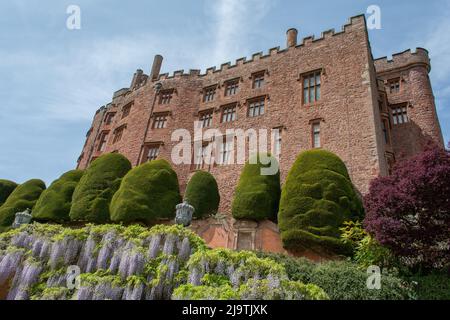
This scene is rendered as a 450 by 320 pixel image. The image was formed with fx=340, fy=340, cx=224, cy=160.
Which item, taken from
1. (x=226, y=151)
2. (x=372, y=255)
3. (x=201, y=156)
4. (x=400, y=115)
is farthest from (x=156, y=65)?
(x=372, y=255)

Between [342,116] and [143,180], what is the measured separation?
30.3 feet

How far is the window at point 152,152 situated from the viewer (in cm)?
1985

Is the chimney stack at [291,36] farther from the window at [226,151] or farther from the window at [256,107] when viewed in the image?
the window at [226,151]

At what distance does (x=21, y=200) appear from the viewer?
18062 millimetres

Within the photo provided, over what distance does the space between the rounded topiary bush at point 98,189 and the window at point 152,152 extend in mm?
2555

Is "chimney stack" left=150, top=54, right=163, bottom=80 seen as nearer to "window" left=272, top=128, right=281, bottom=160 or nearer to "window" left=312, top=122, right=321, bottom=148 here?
"window" left=272, top=128, right=281, bottom=160

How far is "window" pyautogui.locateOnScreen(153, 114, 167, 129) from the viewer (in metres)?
20.9

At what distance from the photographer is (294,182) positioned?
12.0m

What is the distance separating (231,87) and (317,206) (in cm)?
1142

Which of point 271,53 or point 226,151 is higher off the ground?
point 271,53

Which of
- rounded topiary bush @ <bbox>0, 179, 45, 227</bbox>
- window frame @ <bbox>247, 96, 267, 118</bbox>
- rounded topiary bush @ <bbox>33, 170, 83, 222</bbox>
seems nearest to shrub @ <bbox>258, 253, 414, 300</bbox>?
window frame @ <bbox>247, 96, 267, 118</bbox>

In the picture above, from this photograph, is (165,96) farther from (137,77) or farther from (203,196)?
(203,196)
